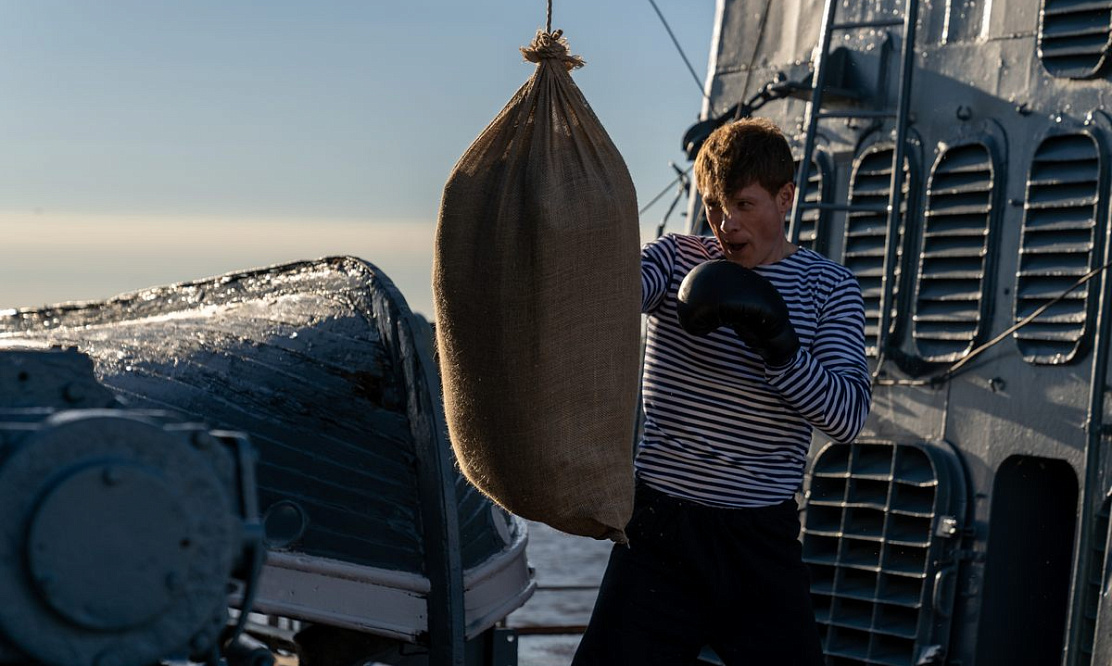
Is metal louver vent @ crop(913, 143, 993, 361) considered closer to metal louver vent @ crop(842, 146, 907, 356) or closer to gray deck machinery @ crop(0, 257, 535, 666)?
metal louver vent @ crop(842, 146, 907, 356)

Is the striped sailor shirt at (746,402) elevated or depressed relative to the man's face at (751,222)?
depressed

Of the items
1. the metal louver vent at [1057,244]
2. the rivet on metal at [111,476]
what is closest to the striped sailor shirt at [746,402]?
the rivet on metal at [111,476]

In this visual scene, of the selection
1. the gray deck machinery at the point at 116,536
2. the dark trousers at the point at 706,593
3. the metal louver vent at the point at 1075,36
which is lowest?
the dark trousers at the point at 706,593

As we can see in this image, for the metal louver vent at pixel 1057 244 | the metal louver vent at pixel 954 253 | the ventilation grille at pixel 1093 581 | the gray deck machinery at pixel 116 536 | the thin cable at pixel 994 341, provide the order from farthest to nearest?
the metal louver vent at pixel 954 253, the metal louver vent at pixel 1057 244, the thin cable at pixel 994 341, the ventilation grille at pixel 1093 581, the gray deck machinery at pixel 116 536

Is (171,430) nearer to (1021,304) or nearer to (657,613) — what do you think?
(657,613)

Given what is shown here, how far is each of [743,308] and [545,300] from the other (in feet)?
1.75

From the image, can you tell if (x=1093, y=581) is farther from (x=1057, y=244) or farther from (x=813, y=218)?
(x=813, y=218)

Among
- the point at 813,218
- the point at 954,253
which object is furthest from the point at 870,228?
the point at 954,253

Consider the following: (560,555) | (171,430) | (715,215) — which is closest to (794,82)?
(715,215)

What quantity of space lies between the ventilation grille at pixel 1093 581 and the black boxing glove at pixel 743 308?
10.1ft

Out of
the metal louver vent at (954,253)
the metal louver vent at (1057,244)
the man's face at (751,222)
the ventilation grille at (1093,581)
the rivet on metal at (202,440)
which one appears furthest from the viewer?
the metal louver vent at (954,253)

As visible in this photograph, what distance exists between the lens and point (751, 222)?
356cm

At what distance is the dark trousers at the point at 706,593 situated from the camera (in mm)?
3547

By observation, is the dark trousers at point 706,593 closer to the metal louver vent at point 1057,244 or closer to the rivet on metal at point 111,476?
the rivet on metal at point 111,476
